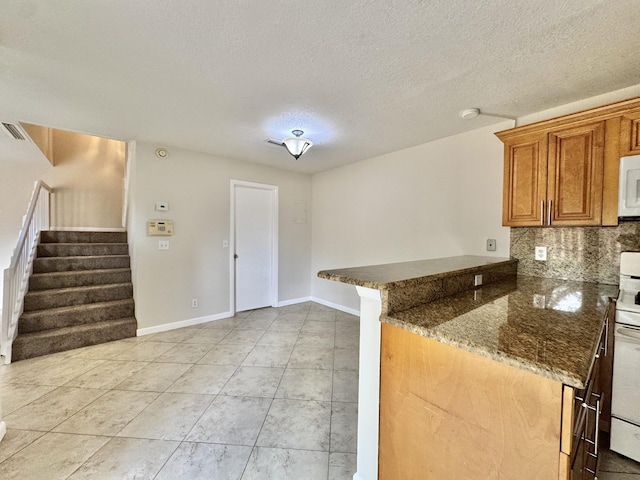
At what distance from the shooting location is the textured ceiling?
1.34m

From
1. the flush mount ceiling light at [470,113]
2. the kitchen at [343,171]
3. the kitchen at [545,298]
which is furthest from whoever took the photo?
the flush mount ceiling light at [470,113]

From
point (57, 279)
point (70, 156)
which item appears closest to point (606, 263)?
point (57, 279)

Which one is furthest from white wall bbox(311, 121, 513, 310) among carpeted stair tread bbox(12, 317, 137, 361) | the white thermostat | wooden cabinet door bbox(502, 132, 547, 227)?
carpeted stair tread bbox(12, 317, 137, 361)

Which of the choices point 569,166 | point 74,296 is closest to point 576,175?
point 569,166

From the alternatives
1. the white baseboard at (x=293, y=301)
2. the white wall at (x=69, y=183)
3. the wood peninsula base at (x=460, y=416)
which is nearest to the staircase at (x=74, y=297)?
the white wall at (x=69, y=183)

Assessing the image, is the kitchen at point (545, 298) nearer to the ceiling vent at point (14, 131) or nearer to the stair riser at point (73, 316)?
the stair riser at point (73, 316)

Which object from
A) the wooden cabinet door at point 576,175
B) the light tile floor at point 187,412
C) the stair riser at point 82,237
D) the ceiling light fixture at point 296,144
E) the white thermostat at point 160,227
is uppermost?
the ceiling light fixture at point 296,144

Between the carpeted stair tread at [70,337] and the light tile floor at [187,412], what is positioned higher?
the carpeted stair tread at [70,337]

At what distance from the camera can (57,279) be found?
10.9ft

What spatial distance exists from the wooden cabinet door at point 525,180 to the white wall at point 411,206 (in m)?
0.33

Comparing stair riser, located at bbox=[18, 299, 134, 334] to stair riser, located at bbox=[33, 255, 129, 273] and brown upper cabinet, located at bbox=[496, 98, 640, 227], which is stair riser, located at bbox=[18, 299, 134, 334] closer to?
stair riser, located at bbox=[33, 255, 129, 273]

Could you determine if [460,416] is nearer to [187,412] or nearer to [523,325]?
[523,325]

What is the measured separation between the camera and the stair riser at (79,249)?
3579 mm

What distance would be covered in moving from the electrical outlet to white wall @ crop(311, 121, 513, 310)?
0.78ft
